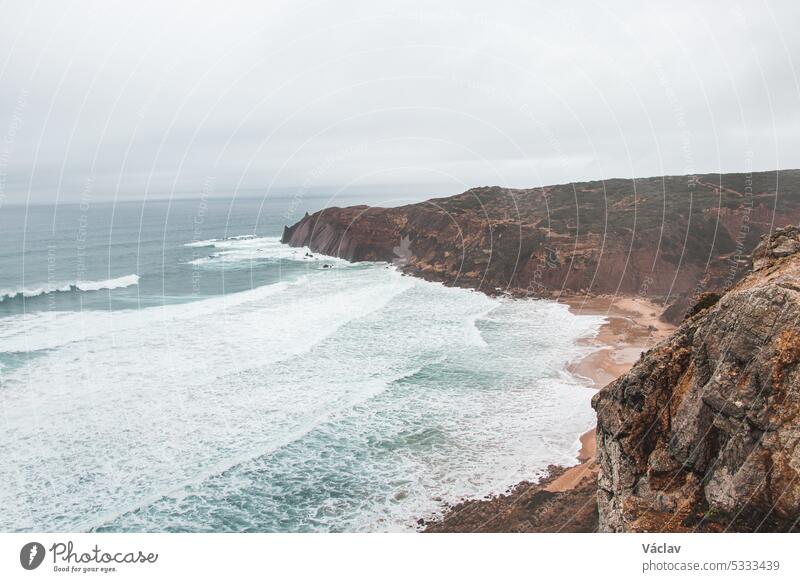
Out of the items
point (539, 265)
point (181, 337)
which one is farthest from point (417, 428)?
point (539, 265)

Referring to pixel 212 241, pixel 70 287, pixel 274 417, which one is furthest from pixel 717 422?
pixel 212 241

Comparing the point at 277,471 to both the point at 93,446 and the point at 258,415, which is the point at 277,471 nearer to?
the point at 258,415

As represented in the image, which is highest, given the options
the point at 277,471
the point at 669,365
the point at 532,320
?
the point at 669,365

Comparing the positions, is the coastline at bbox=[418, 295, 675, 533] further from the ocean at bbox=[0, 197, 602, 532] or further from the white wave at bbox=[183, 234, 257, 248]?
the white wave at bbox=[183, 234, 257, 248]

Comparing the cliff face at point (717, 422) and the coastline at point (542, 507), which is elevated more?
the cliff face at point (717, 422)

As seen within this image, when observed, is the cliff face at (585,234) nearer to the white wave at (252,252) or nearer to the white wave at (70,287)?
the white wave at (252,252)

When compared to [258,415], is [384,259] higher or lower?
higher

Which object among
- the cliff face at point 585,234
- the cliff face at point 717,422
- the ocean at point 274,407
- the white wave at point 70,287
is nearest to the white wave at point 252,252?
the cliff face at point 585,234
